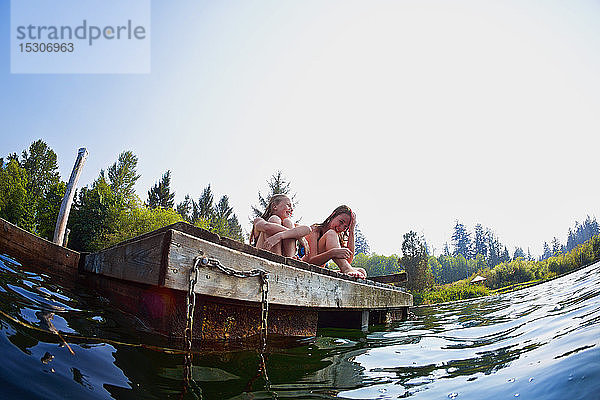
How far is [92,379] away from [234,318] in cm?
117

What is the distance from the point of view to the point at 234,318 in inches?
91.7

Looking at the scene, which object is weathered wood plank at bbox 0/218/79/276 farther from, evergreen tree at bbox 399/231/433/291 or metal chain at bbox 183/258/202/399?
evergreen tree at bbox 399/231/433/291

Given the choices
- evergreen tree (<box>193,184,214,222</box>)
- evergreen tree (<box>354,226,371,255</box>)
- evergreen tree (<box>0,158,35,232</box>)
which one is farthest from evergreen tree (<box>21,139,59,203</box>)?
evergreen tree (<box>354,226,371,255</box>)

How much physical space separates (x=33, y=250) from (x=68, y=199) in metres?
8.16

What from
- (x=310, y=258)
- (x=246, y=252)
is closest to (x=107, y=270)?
(x=246, y=252)

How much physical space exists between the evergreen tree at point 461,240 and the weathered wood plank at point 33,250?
12106 cm

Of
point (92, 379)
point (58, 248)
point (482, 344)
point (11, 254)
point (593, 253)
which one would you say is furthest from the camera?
point (593, 253)

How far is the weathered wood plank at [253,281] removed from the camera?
179 centimetres

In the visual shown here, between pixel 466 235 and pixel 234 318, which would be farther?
pixel 466 235

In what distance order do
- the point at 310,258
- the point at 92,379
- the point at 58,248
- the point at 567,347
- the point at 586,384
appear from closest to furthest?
the point at 586,384
the point at 92,379
the point at 567,347
the point at 58,248
the point at 310,258

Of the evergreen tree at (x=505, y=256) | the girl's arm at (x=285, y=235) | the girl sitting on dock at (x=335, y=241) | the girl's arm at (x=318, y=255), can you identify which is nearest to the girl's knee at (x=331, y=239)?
the girl sitting on dock at (x=335, y=241)

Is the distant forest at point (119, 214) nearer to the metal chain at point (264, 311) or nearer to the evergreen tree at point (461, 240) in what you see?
the metal chain at point (264, 311)

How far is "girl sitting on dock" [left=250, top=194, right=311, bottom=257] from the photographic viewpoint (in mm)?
3585

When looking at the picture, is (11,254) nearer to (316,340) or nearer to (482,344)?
(316,340)
